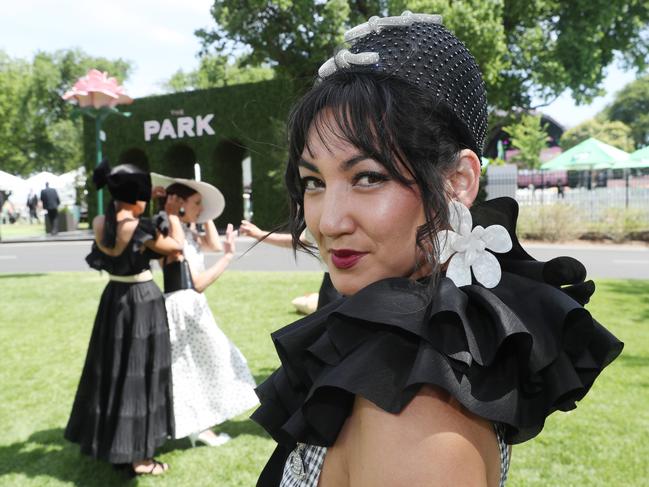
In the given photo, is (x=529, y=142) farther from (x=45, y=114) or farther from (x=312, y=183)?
(x=45, y=114)

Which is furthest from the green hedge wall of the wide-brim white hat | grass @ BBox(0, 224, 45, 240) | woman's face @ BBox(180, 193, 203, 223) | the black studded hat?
the black studded hat

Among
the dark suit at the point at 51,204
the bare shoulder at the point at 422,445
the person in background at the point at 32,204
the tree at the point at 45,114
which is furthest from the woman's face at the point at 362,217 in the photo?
the tree at the point at 45,114

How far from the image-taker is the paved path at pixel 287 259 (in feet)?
43.1

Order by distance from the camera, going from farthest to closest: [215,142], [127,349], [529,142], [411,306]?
1. [529,142]
2. [215,142]
3. [127,349]
4. [411,306]

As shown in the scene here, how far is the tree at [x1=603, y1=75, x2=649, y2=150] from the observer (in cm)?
7539

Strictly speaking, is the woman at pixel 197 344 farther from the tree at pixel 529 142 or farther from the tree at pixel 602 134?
the tree at pixel 602 134

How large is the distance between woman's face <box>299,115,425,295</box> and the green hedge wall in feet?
66.6

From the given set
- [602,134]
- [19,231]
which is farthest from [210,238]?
[602,134]

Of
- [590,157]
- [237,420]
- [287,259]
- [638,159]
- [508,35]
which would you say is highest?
[508,35]

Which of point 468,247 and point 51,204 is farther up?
point 51,204

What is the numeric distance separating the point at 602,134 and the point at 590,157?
5224 centimetres

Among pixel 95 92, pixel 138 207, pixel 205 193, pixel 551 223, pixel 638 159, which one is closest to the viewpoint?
pixel 138 207

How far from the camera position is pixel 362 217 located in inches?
44.6

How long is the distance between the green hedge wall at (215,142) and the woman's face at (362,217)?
2030cm
